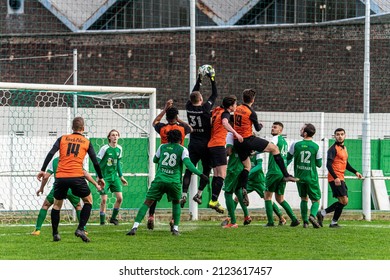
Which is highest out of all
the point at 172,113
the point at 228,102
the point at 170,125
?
the point at 228,102

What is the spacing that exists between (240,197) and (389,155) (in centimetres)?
957

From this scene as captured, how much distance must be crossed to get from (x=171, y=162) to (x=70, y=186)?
74.3 inches

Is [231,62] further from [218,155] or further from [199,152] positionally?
[218,155]

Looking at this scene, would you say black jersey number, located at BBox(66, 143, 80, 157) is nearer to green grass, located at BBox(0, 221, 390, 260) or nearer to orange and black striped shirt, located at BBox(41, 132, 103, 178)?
orange and black striped shirt, located at BBox(41, 132, 103, 178)

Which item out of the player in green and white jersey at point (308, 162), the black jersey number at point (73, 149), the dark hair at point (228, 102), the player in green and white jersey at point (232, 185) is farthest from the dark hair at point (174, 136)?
the player in green and white jersey at point (308, 162)

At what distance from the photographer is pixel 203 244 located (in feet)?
52.9

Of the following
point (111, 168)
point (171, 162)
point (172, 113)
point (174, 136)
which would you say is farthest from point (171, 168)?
point (111, 168)

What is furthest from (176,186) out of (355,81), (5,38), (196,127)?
(5,38)

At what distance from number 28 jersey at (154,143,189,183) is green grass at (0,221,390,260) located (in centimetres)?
99

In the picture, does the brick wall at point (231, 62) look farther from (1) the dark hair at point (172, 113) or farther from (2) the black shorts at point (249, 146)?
(1) the dark hair at point (172, 113)

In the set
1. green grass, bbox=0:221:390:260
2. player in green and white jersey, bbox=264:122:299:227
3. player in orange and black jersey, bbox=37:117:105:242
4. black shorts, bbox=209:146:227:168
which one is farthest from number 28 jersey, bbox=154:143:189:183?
player in green and white jersey, bbox=264:122:299:227

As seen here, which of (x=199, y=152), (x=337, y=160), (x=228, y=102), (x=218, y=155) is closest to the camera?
(x=228, y=102)

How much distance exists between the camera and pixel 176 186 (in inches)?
685

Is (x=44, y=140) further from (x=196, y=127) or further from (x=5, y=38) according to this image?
(x=5, y=38)
